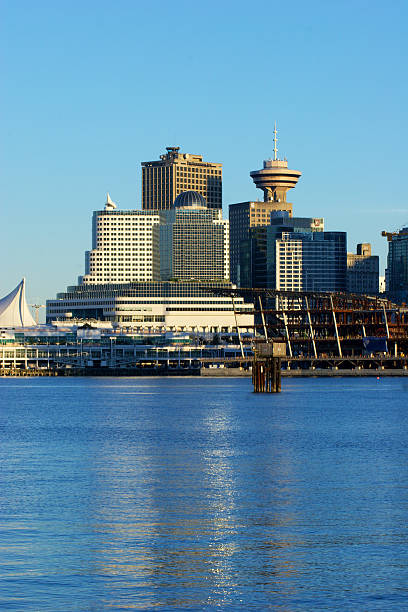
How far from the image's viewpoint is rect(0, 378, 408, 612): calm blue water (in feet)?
105

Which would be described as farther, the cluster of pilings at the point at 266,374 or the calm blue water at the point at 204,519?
the cluster of pilings at the point at 266,374

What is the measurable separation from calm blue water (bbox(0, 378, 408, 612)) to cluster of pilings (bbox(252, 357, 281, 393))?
62050 mm

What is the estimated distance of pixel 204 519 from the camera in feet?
141

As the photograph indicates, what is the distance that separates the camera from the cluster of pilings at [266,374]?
148250 mm

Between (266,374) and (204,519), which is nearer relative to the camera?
(204,519)

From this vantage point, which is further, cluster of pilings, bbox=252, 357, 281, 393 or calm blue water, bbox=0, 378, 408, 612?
cluster of pilings, bbox=252, 357, 281, 393

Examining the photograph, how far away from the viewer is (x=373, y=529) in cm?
4078

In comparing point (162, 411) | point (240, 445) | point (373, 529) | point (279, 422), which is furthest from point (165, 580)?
point (162, 411)

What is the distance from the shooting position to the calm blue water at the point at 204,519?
105 feet

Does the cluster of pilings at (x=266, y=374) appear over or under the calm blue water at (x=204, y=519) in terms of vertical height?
over

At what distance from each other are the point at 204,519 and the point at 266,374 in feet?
359

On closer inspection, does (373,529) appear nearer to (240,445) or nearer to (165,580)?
(165,580)

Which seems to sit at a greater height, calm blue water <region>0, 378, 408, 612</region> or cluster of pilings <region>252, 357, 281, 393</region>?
cluster of pilings <region>252, 357, 281, 393</region>

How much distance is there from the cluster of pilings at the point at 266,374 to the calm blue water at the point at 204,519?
2443 inches
